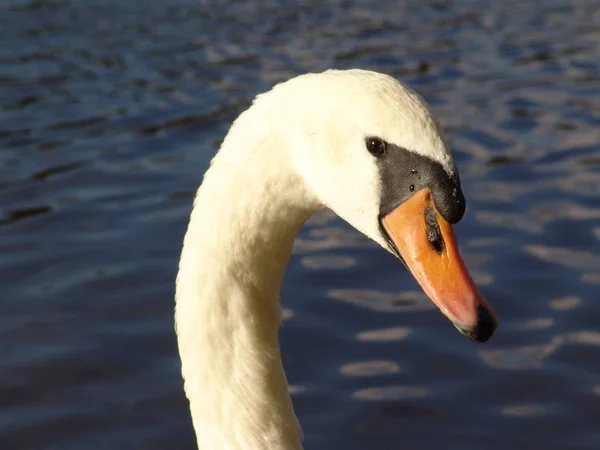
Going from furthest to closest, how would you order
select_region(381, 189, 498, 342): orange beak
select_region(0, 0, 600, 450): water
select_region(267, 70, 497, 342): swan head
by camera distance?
select_region(0, 0, 600, 450): water
select_region(381, 189, 498, 342): orange beak
select_region(267, 70, 497, 342): swan head

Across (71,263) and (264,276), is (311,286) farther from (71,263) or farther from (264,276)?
(264,276)

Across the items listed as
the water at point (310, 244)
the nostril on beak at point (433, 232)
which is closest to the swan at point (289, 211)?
the nostril on beak at point (433, 232)

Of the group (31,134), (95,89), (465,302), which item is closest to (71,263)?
(31,134)

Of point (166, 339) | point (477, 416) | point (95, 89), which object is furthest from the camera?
point (95, 89)

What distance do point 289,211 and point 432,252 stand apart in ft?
1.57

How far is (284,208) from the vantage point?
11.9ft

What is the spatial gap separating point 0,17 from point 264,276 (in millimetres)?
10700

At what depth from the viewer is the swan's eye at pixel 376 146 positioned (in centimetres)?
346

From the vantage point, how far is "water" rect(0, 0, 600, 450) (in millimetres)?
6086

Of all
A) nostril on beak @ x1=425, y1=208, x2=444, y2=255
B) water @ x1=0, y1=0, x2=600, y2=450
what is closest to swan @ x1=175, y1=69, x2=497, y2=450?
nostril on beak @ x1=425, y1=208, x2=444, y2=255

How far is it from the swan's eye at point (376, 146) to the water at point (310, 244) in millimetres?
2658

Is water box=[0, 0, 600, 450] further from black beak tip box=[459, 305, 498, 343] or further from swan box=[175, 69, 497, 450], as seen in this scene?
black beak tip box=[459, 305, 498, 343]

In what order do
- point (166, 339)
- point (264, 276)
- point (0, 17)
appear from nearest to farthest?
point (264, 276) → point (166, 339) → point (0, 17)

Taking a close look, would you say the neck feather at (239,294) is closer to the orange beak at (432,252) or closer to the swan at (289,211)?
the swan at (289,211)
